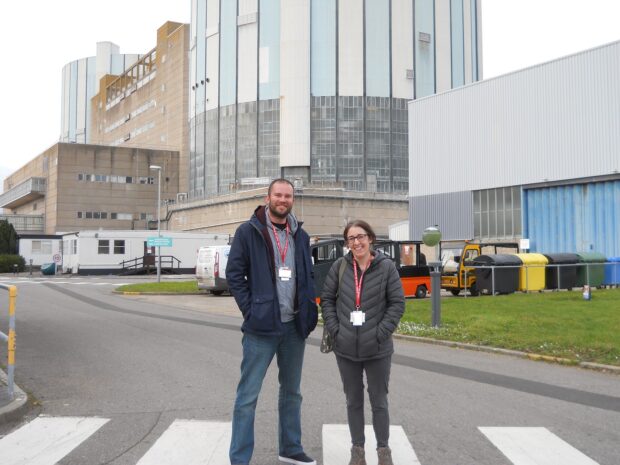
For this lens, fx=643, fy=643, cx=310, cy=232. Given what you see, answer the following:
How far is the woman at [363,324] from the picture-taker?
4742mm

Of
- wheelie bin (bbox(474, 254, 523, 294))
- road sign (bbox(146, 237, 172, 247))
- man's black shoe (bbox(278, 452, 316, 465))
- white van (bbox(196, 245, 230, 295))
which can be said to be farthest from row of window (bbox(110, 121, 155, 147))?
man's black shoe (bbox(278, 452, 316, 465))

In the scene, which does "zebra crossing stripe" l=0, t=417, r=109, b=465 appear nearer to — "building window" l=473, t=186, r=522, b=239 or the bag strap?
the bag strap

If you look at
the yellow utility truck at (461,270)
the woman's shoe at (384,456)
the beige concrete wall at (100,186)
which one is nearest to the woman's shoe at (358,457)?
the woman's shoe at (384,456)

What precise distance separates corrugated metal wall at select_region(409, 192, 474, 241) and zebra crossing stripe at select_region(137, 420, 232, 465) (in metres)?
37.6

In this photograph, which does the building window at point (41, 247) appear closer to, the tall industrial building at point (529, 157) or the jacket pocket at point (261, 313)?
the tall industrial building at point (529, 157)

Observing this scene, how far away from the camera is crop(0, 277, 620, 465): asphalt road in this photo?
5.54 m

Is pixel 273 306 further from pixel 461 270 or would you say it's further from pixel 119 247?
pixel 119 247

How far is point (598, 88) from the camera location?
3566cm

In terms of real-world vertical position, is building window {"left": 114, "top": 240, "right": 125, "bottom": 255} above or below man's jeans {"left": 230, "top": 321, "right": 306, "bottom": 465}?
above

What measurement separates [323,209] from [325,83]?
1406cm

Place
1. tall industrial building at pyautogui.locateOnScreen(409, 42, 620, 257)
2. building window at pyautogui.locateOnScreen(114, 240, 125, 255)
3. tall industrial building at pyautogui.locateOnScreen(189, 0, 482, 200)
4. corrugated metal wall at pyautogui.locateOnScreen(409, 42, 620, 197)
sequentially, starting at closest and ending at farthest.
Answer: tall industrial building at pyautogui.locateOnScreen(409, 42, 620, 257), corrugated metal wall at pyautogui.locateOnScreen(409, 42, 620, 197), building window at pyautogui.locateOnScreen(114, 240, 125, 255), tall industrial building at pyautogui.locateOnScreen(189, 0, 482, 200)

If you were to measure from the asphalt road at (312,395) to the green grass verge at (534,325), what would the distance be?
0.76 meters

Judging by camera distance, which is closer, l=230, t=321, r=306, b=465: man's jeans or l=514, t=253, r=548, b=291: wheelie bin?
l=230, t=321, r=306, b=465: man's jeans

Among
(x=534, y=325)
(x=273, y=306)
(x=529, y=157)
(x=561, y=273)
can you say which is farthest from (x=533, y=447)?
(x=529, y=157)
